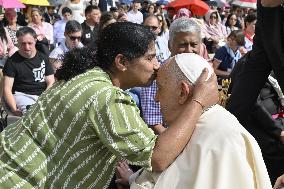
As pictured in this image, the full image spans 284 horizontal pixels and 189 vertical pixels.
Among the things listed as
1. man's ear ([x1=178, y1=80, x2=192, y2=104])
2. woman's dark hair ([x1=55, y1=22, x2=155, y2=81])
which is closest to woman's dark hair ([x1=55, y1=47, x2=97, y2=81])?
woman's dark hair ([x1=55, y1=22, x2=155, y2=81])

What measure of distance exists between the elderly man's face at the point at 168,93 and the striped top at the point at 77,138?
0.40 feet

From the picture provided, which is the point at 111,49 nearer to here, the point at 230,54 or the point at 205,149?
the point at 205,149

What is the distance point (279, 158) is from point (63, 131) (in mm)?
2208

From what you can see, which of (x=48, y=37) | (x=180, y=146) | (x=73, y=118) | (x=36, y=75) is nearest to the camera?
(x=180, y=146)

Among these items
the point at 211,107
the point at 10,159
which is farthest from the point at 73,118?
the point at 211,107

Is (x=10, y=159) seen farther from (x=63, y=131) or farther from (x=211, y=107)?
(x=211, y=107)

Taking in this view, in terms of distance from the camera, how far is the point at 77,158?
2475 mm

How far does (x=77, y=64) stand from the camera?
262 cm

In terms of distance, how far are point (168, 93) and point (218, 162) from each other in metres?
0.36

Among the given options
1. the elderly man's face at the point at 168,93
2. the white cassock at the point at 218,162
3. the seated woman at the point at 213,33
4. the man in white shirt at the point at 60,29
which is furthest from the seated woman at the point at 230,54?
the white cassock at the point at 218,162

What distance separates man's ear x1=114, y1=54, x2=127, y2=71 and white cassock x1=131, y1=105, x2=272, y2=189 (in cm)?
53

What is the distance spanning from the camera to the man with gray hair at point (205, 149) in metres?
2.08

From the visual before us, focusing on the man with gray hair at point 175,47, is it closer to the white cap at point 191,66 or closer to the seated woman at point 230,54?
the white cap at point 191,66

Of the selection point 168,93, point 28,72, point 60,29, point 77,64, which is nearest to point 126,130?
point 168,93
